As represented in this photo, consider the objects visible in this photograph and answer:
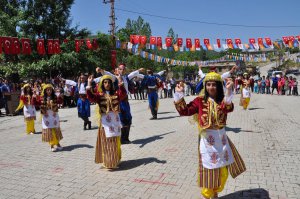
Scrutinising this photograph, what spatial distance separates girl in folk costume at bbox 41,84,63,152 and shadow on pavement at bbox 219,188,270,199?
189 inches

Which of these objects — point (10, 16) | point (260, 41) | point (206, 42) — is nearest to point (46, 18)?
point (10, 16)

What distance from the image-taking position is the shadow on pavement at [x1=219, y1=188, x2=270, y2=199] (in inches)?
177

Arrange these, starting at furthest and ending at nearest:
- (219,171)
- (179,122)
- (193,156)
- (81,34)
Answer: (81,34)
(179,122)
(193,156)
(219,171)

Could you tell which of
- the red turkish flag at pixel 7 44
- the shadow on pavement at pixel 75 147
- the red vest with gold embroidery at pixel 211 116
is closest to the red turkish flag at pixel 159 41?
the red turkish flag at pixel 7 44

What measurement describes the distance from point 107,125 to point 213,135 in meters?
2.42

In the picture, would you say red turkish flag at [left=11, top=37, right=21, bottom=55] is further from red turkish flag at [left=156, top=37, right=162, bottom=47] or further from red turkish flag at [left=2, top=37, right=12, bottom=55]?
red turkish flag at [left=156, top=37, right=162, bottom=47]

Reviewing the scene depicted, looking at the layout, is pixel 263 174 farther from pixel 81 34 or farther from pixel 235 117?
pixel 81 34

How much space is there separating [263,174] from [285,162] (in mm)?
976

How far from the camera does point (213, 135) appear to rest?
13.5 ft

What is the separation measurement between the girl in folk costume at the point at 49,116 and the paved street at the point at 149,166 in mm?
412

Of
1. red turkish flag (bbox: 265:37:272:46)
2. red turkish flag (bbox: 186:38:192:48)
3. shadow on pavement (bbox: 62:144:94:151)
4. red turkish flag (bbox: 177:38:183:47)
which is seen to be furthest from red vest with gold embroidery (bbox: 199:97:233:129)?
red turkish flag (bbox: 265:37:272:46)

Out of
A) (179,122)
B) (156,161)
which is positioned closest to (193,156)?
(156,161)

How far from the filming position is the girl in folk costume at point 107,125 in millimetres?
5863

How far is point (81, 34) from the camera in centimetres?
2977
